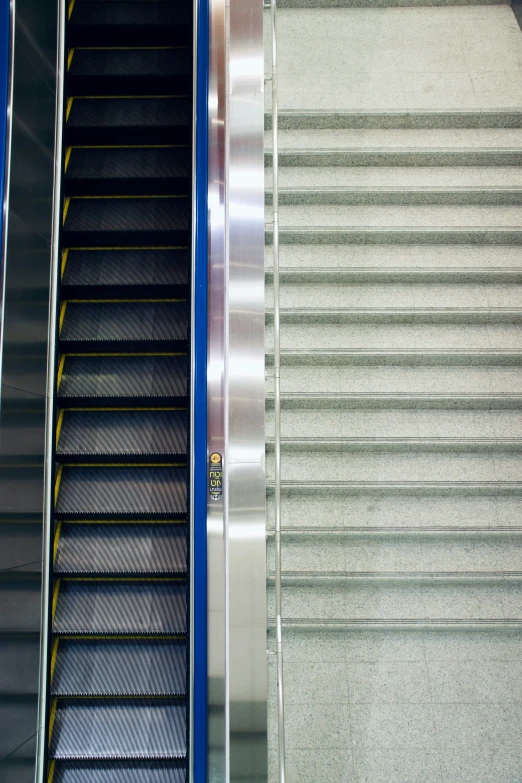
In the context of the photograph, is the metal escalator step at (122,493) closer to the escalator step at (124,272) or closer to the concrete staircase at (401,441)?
the concrete staircase at (401,441)

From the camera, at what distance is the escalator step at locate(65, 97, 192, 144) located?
446 centimetres

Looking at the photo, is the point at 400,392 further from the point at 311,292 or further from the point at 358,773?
the point at 358,773

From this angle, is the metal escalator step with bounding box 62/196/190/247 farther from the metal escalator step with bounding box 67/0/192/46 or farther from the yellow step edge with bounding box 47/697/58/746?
the yellow step edge with bounding box 47/697/58/746

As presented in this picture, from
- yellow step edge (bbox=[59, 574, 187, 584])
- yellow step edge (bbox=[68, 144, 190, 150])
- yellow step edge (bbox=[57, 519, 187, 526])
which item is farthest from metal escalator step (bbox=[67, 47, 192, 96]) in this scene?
yellow step edge (bbox=[59, 574, 187, 584])

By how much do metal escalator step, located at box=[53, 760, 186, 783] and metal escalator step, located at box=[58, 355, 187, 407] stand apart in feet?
6.22

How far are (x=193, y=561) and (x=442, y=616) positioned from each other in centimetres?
134

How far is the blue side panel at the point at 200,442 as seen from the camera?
359cm

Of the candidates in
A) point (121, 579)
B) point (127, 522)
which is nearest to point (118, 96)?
point (127, 522)

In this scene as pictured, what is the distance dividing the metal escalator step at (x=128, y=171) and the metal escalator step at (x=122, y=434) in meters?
1.42

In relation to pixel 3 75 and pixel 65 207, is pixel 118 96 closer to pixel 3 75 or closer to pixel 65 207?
pixel 65 207

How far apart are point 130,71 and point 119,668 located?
369 centimetres

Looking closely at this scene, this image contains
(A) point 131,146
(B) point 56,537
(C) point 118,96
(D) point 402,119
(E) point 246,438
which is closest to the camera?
(E) point 246,438

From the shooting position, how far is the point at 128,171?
4.45m

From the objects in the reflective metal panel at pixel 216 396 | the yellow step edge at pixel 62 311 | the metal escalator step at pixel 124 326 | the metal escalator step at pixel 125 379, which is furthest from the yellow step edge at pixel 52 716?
the yellow step edge at pixel 62 311
